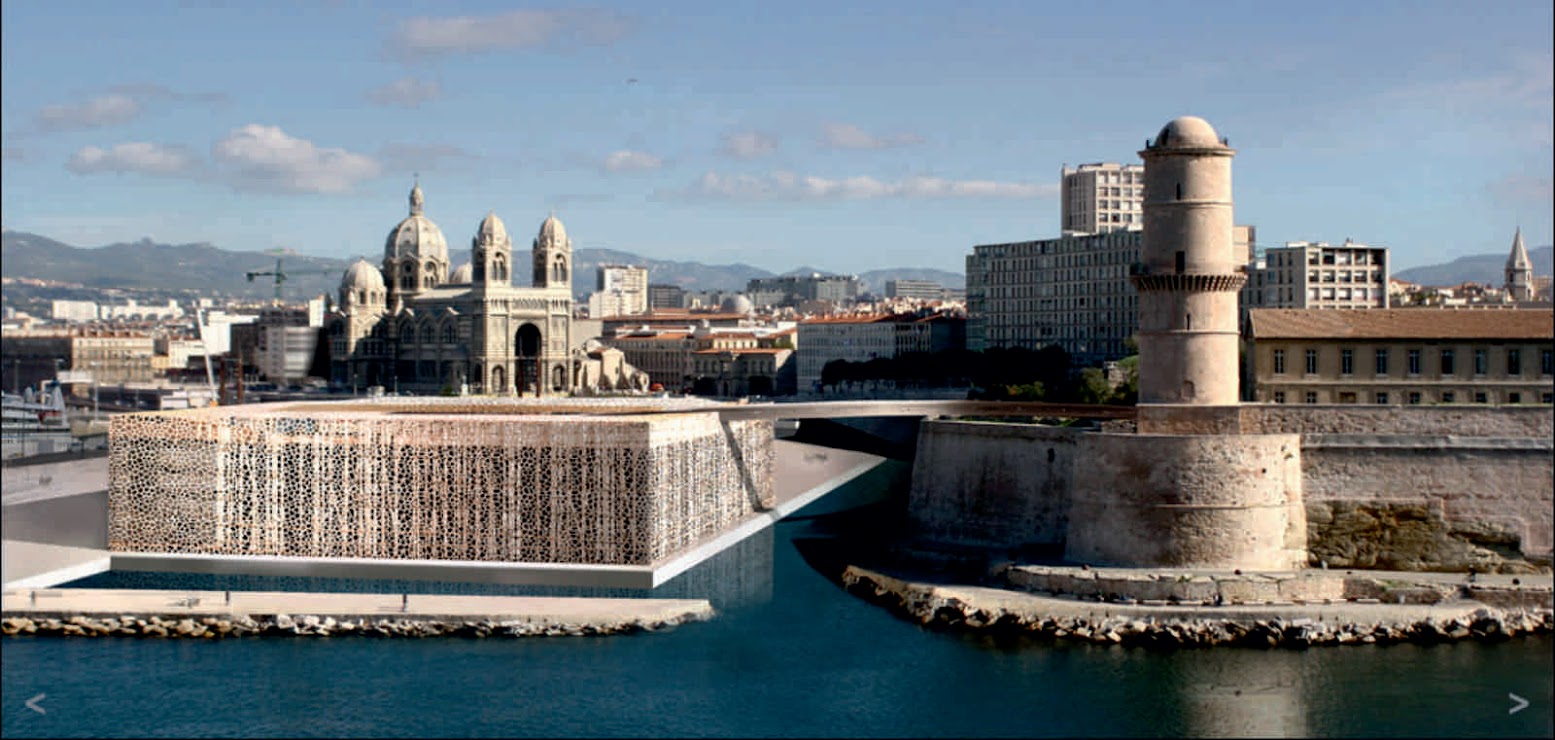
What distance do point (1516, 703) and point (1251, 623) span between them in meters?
5.97

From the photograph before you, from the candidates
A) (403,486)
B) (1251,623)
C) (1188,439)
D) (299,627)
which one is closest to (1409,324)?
(1188,439)

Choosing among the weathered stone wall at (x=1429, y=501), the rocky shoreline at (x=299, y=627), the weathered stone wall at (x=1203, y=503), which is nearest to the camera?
the rocky shoreline at (x=299, y=627)

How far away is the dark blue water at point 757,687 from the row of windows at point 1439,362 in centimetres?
969

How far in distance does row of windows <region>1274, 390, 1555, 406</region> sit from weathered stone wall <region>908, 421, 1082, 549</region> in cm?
597

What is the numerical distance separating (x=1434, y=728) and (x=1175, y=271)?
1353 cm

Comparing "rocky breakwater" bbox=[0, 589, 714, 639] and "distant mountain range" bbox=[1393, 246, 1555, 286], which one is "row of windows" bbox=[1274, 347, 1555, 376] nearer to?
"rocky breakwater" bbox=[0, 589, 714, 639]

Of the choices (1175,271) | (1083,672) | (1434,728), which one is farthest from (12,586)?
(1434,728)

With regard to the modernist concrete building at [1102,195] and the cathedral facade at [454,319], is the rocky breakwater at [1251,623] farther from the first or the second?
the modernist concrete building at [1102,195]

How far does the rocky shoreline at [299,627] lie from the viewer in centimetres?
3953

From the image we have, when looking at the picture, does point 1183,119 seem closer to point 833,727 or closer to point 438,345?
point 833,727

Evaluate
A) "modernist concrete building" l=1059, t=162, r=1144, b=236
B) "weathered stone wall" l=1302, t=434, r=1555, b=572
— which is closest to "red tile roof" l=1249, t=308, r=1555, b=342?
"weathered stone wall" l=1302, t=434, r=1555, b=572

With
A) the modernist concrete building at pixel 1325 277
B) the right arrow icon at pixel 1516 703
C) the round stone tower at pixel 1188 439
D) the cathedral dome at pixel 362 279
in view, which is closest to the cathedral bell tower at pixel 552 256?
the cathedral dome at pixel 362 279

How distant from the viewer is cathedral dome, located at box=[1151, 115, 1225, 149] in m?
41.8

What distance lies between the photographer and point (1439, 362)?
1784 inches
